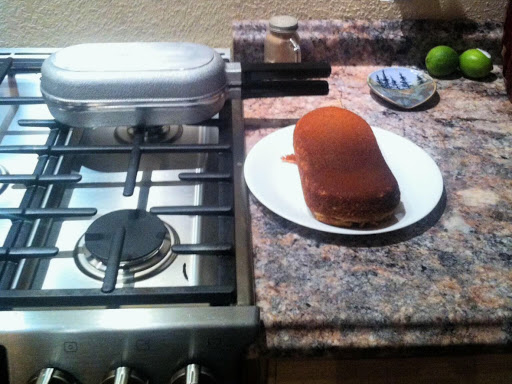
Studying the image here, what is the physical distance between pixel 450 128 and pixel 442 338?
0.41m

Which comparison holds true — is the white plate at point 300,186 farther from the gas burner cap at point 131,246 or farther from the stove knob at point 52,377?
the stove knob at point 52,377

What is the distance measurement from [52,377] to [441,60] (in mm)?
781

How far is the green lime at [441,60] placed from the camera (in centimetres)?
94

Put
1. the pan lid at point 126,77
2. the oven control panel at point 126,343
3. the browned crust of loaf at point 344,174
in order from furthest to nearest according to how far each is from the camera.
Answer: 1. the pan lid at point 126,77
2. the browned crust of loaf at point 344,174
3. the oven control panel at point 126,343

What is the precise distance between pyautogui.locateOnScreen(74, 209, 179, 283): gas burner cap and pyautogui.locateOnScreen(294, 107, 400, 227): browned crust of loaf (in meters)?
0.18

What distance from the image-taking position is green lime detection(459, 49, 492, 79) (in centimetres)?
94

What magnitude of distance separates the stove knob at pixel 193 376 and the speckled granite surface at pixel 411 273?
6cm

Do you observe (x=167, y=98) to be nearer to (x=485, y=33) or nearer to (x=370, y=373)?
(x=370, y=373)

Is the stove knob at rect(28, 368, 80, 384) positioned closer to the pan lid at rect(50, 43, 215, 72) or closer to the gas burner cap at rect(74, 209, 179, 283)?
the gas burner cap at rect(74, 209, 179, 283)

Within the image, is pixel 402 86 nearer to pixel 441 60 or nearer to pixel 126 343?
pixel 441 60

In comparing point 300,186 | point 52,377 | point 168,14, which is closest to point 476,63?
point 300,186

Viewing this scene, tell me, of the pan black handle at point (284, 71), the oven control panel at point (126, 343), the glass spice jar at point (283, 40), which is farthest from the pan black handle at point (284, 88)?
the oven control panel at point (126, 343)

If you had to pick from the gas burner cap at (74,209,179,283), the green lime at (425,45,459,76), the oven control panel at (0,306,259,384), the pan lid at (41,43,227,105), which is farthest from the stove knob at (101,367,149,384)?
the green lime at (425,45,459,76)

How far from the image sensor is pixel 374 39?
972mm
